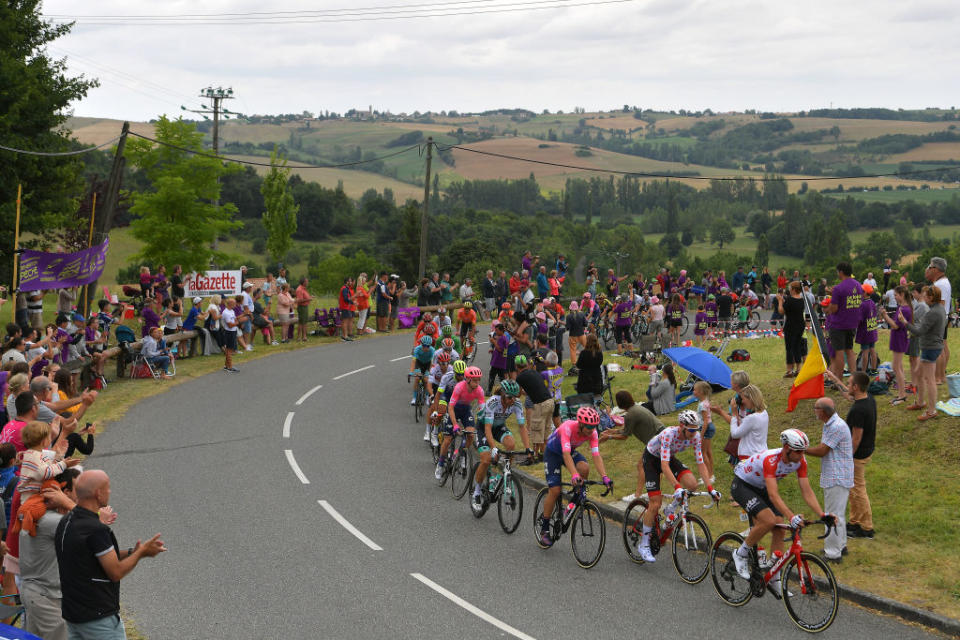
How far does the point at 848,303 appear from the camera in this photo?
15688 millimetres

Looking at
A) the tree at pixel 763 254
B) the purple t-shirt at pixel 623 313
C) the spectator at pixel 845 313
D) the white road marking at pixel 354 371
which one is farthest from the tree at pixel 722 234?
the spectator at pixel 845 313

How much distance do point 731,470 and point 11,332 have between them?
512 inches

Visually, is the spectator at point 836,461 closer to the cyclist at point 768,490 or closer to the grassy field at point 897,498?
the grassy field at point 897,498

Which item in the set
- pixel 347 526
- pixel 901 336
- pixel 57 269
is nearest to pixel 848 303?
pixel 901 336

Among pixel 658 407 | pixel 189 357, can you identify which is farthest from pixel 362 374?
pixel 658 407

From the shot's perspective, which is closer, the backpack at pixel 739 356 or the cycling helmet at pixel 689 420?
the cycling helmet at pixel 689 420

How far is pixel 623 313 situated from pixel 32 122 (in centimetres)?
2065

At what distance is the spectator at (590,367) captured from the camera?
17.6 m

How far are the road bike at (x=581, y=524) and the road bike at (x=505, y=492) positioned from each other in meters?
0.77

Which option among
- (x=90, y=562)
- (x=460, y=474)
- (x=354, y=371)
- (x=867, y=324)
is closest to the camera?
(x=90, y=562)

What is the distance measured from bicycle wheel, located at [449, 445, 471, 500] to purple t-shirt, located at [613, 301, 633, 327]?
41.9 ft

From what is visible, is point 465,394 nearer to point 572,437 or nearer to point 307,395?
point 572,437

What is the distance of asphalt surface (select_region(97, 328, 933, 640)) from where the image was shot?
8977 millimetres

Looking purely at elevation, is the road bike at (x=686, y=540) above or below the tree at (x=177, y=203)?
below
